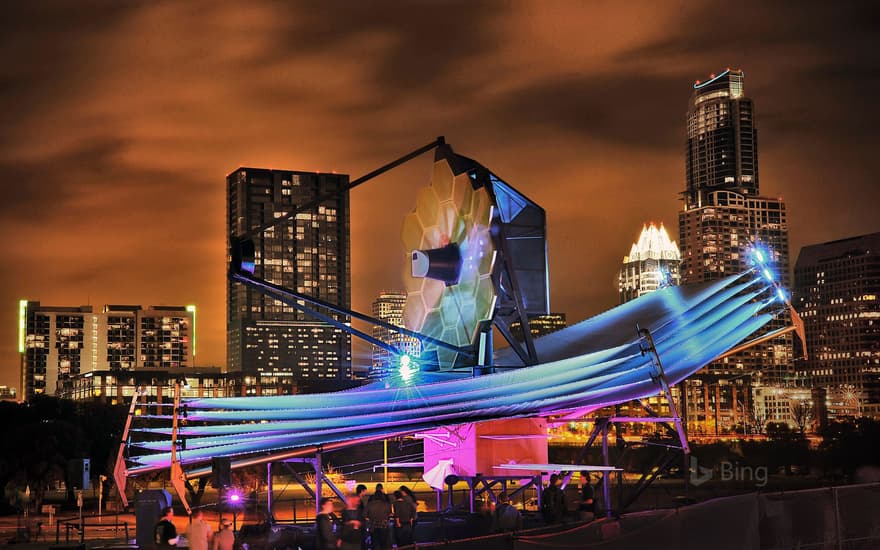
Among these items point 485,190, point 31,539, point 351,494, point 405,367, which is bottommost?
point 31,539

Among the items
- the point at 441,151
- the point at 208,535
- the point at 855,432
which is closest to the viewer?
the point at 208,535

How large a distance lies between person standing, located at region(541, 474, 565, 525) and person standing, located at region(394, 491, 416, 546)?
5.03 meters

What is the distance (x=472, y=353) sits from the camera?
35.2 meters

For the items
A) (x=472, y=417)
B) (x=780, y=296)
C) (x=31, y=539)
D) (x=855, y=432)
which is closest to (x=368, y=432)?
(x=472, y=417)

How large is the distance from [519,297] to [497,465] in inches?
206

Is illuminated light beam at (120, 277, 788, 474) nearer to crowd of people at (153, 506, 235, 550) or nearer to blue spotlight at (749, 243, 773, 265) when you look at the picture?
blue spotlight at (749, 243, 773, 265)

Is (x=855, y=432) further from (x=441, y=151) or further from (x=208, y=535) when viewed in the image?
(x=208, y=535)

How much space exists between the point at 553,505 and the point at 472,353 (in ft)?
22.2

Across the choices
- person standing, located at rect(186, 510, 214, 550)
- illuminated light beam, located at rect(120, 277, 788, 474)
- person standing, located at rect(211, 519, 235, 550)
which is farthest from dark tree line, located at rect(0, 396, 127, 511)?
person standing, located at rect(186, 510, 214, 550)

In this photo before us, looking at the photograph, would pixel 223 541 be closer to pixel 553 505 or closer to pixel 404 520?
pixel 404 520

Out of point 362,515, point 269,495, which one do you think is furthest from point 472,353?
point 362,515

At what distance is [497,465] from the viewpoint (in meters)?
Result: 34.7

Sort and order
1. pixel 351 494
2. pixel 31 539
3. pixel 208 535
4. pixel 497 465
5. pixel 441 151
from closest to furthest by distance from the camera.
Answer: pixel 208 535 < pixel 351 494 < pixel 497 465 < pixel 441 151 < pixel 31 539

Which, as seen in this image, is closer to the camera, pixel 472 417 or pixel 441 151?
pixel 472 417
